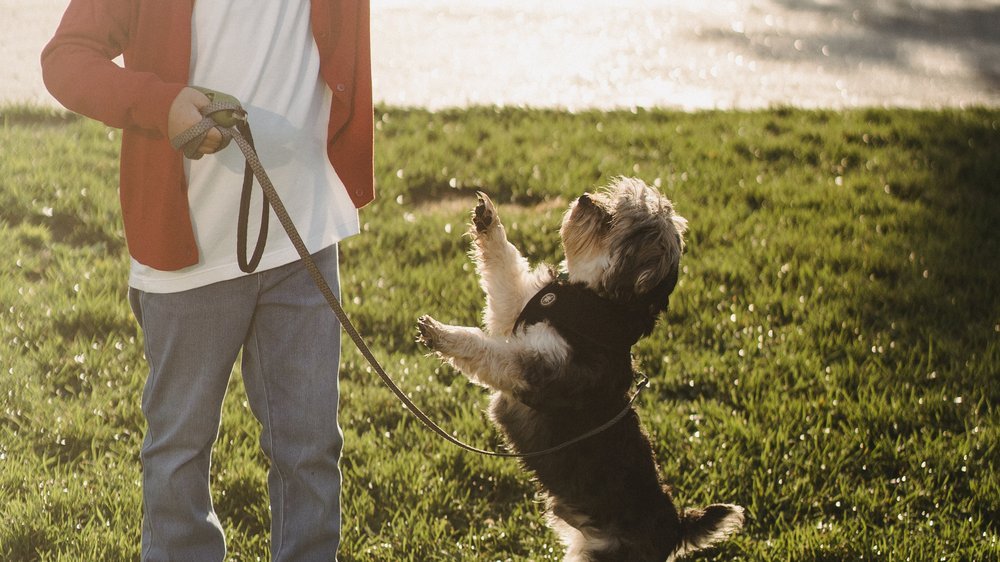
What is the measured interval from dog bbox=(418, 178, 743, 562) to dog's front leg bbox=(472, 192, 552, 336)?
8.3 inches

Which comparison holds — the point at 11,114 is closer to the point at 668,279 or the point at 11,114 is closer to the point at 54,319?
the point at 54,319

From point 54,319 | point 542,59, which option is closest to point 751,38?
point 542,59

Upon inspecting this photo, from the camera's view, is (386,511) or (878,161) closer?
(386,511)

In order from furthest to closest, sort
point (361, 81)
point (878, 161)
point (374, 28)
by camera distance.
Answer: point (374, 28) → point (878, 161) → point (361, 81)

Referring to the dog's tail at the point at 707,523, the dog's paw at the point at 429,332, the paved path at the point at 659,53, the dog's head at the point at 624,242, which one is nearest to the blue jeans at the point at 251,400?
the dog's paw at the point at 429,332

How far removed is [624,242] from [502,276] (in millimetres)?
556

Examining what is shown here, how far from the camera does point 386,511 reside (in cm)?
392

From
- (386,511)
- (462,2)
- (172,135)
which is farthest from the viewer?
(462,2)

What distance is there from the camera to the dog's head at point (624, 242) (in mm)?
3227

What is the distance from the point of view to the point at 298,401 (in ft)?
9.71

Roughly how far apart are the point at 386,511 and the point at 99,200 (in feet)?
10.4

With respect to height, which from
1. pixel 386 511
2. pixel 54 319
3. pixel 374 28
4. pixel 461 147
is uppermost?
pixel 374 28

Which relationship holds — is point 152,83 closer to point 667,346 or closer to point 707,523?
point 707,523

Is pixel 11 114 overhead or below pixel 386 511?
overhead
